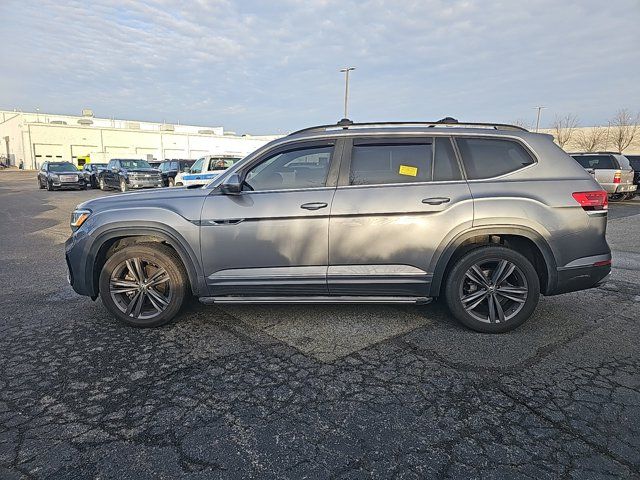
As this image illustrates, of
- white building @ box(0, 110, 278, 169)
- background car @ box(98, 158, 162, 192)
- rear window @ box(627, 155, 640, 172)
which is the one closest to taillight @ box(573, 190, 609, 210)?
rear window @ box(627, 155, 640, 172)

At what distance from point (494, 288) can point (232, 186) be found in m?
2.64

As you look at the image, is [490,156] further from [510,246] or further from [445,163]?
[510,246]

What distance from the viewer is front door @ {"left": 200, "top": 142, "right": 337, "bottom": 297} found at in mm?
3691

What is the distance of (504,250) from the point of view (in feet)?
12.1

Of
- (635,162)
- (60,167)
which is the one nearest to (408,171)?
(635,162)

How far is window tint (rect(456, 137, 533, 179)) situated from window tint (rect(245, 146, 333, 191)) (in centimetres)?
132

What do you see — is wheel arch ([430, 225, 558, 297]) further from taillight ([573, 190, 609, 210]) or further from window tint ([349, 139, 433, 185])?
window tint ([349, 139, 433, 185])

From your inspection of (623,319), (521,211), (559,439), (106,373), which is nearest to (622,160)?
(623,319)

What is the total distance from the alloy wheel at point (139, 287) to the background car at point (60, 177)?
75.3 ft

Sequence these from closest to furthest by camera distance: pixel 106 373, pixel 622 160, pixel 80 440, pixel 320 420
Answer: pixel 80 440, pixel 320 420, pixel 106 373, pixel 622 160

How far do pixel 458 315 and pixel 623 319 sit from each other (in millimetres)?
1876

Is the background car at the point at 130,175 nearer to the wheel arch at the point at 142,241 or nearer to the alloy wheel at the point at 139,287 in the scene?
the wheel arch at the point at 142,241

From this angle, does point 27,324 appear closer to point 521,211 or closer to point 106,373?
point 106,373

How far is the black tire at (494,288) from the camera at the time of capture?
3.71m
